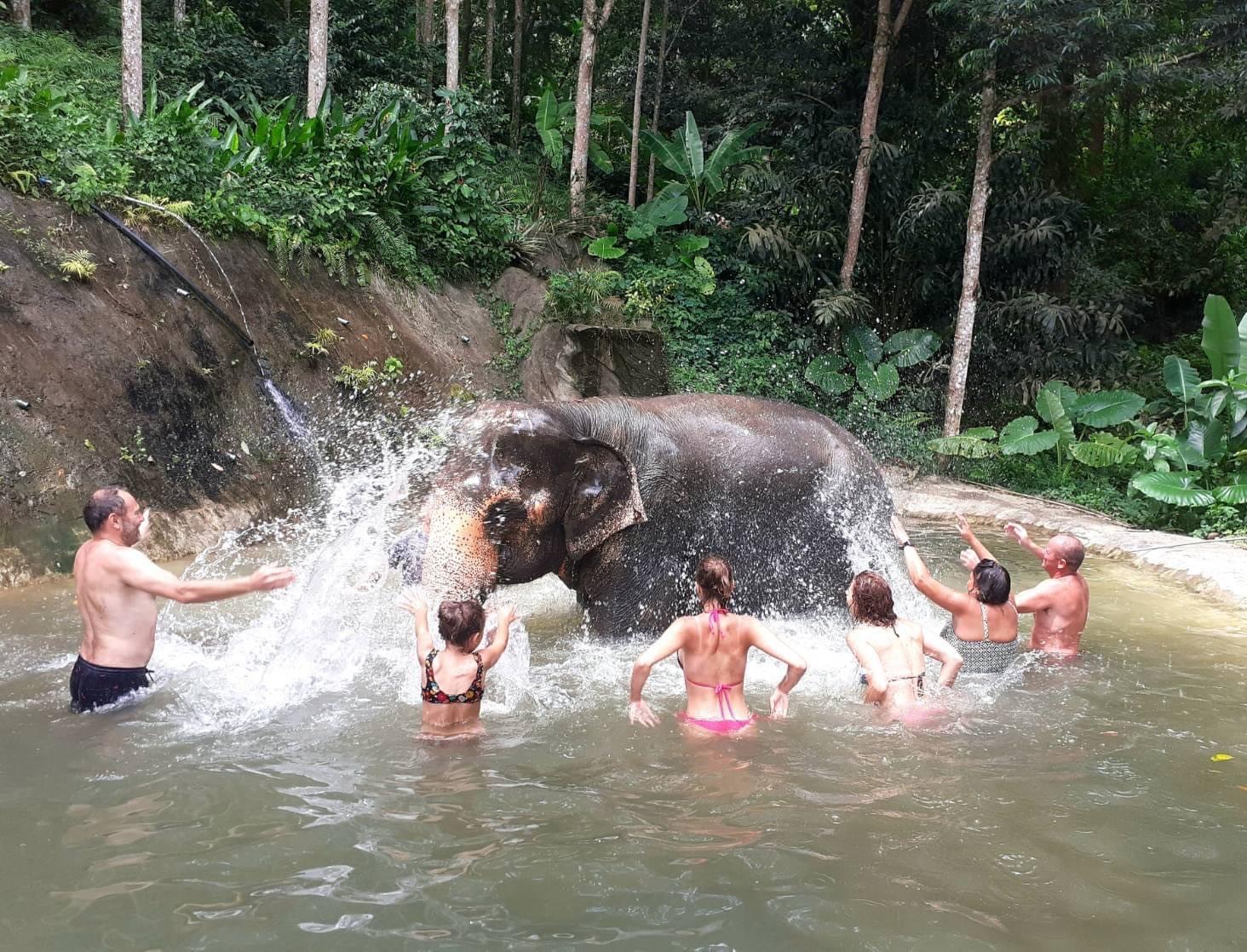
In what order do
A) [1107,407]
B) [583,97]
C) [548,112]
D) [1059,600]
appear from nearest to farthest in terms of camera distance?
[1059,600] < [1107,407] < [583,97] < [548,112]

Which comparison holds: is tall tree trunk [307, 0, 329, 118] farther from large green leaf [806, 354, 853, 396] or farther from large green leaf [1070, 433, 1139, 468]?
large green leaf [1070, 433, 1139, 468]

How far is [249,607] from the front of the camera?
22.3 ft

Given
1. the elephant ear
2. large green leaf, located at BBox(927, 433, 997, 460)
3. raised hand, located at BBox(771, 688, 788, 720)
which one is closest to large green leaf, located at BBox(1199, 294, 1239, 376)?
large green leaf, located at BBox(927, 433, 997, 460)

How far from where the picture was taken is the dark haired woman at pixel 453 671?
4531mm

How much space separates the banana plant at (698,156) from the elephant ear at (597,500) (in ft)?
39.7

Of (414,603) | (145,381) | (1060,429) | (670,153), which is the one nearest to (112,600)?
(414,603)

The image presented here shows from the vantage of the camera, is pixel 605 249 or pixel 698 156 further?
pixel 698 156

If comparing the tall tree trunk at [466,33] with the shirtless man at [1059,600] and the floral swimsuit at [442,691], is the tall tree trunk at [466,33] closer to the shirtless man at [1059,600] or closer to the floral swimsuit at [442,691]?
the shirtless man at [1059,600]

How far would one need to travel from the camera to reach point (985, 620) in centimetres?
581

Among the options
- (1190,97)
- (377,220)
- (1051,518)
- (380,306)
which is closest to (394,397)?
(380,306)

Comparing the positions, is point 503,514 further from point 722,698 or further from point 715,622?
point 722,698

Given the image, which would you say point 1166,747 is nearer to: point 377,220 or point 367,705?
point 367,705

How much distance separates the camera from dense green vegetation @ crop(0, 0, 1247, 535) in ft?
39.2

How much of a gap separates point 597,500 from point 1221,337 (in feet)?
31.3
